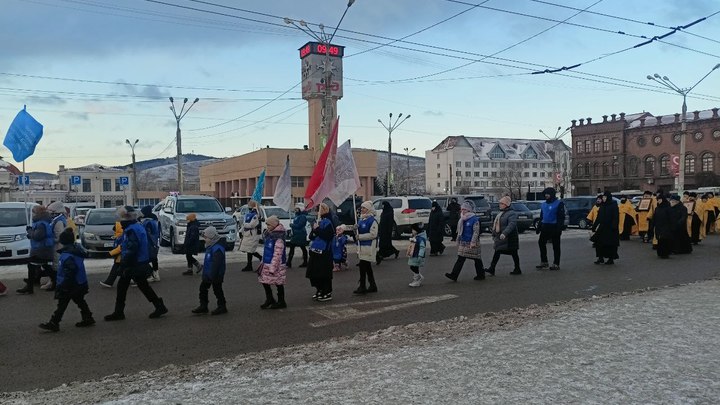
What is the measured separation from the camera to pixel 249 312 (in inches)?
355

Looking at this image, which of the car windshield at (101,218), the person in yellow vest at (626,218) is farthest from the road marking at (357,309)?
the person in yellow vest at (626,218)

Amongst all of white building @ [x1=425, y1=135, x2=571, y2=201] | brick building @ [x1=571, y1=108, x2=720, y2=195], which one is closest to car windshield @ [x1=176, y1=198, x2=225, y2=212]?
brick building @ [x1=571, y1=108, x2=720, y2=195]

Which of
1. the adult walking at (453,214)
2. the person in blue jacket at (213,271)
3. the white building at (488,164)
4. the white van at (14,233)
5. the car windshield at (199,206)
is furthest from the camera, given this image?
the white building at (488,164)

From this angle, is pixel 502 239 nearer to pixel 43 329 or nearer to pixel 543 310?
pixel 543 310


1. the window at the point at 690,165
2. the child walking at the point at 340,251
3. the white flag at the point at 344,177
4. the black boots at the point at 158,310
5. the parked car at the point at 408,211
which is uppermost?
the window at the point at 690,165

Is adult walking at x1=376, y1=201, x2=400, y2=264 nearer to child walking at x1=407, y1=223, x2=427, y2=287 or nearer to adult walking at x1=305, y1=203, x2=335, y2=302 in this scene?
child walking at x1=407, y1=223, x2=427, y2=287

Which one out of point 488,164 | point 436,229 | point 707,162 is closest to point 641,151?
point 707,162

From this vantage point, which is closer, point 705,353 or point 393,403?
point 393,403

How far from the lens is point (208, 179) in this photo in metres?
93.6

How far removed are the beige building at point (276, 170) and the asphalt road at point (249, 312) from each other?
47532mm

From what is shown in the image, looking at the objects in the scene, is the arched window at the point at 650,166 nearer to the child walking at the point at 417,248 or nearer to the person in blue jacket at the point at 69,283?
the child walking at the point at 417,248

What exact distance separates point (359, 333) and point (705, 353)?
3.94 m

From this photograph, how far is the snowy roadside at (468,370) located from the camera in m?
4.79

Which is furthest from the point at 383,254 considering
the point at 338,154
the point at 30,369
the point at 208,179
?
the point at 208,179
